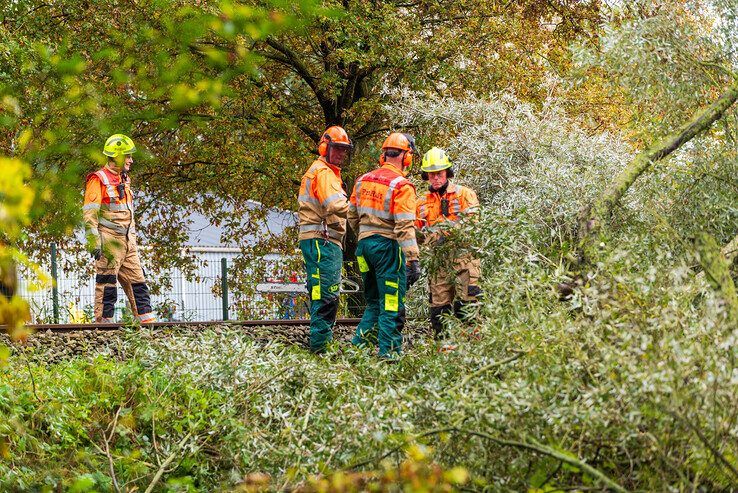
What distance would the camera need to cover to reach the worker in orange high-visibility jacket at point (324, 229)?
30.5 feet

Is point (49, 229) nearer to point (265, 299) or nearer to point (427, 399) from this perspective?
point (427, 399)

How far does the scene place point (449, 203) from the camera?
9859 millimetres

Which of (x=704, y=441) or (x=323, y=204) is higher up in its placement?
(x=323, y=204)

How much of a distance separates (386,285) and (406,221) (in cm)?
67

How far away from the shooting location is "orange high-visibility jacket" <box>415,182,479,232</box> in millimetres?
9805

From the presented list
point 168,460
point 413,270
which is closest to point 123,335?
point 413,270

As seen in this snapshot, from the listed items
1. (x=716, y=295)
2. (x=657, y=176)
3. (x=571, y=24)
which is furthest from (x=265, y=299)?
(x=716, y=295)

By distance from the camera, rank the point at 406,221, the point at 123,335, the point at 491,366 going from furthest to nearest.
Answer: the point at 123,335 < the point at 406,221 < the point at 491,366

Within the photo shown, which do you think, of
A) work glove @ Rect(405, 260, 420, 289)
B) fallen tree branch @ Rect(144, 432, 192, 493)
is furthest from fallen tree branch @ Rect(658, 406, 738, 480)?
work glove @ Rect(405, 260, 420, 289)

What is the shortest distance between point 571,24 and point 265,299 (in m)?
8.37

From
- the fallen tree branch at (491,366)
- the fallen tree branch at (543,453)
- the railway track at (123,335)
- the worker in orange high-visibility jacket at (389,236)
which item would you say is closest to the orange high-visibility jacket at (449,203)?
the worker in orange high-visibility jacket at (389,236)

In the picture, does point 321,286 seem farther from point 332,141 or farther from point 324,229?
point 332,141

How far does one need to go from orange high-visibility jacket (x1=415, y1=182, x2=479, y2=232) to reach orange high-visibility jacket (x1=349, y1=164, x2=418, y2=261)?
82 cm

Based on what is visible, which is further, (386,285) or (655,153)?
(386,285)
